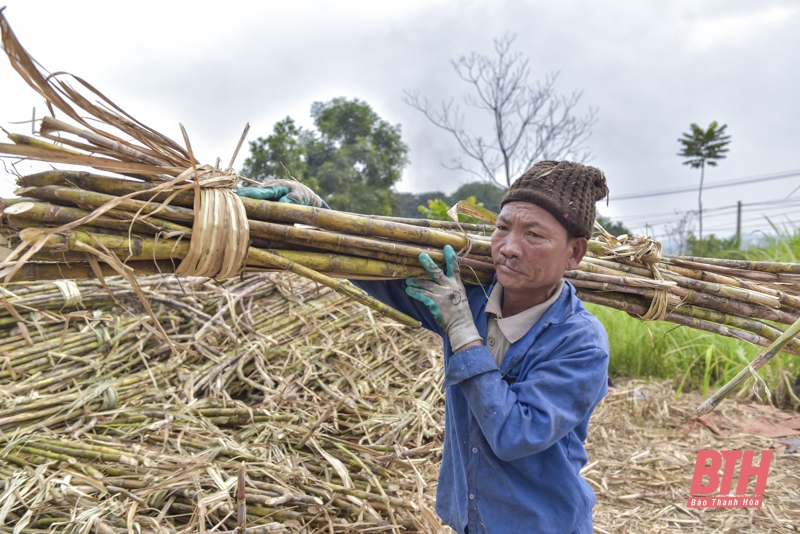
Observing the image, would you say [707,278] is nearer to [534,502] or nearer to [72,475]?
[534,502]

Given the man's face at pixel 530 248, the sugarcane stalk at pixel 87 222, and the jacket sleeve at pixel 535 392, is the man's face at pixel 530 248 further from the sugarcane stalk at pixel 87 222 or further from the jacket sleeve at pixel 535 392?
the sugarcane stalk at pixel 87 222

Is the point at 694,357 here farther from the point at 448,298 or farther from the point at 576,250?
the point at 448,298

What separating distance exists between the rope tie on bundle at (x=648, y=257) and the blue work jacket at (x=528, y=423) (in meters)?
0.45

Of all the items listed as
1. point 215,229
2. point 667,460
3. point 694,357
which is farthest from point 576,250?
point 694,357

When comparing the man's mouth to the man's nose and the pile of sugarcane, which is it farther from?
the pile of sugarcane

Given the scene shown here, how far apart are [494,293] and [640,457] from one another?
2511 mm

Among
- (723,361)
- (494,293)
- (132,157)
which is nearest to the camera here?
(132,157)

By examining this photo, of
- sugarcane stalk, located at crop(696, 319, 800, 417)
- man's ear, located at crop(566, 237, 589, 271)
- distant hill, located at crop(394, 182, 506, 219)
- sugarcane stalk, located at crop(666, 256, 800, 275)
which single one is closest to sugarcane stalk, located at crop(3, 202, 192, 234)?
man's ear, located at crop(566, 237, 589, 271)

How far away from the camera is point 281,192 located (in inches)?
66.6

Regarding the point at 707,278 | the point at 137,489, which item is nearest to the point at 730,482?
the point at 707,278

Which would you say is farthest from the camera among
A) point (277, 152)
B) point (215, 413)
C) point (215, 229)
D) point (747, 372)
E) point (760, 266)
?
point (277, 152)

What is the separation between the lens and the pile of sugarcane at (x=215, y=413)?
2146 millimetres

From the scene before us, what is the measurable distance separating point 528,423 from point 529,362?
247 mm

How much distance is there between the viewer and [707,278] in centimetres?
227
